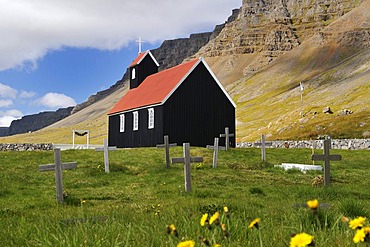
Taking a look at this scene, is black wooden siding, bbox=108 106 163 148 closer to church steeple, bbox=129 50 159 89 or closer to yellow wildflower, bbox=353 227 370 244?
church steeple, bbox=129 50 159 89

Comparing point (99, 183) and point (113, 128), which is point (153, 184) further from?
point (113, 128)

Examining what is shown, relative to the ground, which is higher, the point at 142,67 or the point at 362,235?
the point at 142,67

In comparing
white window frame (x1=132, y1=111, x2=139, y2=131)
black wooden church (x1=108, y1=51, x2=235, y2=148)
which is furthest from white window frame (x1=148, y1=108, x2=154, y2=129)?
white window frame (x1=132, y1=111, x2=139, y2=131)

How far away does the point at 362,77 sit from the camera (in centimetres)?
12744

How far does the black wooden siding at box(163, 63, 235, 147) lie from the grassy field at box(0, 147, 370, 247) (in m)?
8.19

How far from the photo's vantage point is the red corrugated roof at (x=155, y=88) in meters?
40.2

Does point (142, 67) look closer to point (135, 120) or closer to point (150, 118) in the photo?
point (135, 120)

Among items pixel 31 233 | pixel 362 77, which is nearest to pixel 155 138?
pixel 31 233

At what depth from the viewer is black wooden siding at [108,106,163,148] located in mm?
40175

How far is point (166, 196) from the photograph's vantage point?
13602 millimetres

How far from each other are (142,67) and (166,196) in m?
41.0

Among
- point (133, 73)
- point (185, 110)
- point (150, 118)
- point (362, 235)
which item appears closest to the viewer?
point (362, 235)

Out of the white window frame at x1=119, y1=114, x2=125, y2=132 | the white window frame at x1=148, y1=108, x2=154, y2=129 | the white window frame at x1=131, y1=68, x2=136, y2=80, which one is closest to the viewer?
the white window frame at x1=148, y1=108, x2=154, y2=129

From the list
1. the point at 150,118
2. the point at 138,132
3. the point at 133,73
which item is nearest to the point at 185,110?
the point at 150,118
